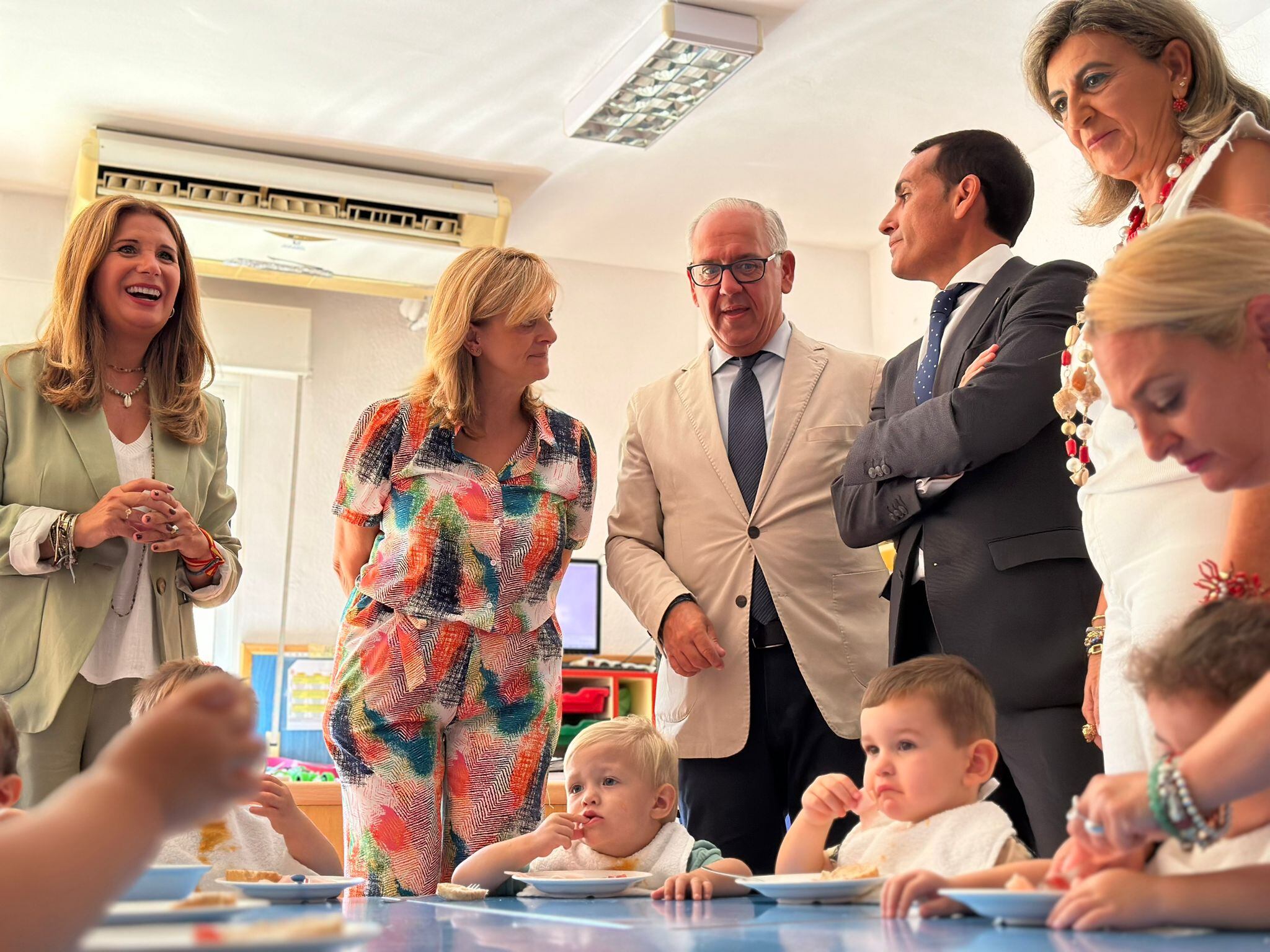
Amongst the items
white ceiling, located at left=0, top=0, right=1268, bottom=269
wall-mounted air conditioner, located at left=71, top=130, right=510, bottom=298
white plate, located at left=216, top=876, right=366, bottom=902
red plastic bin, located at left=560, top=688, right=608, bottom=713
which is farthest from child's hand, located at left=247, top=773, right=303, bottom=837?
wall-mounted air conditioner, located at left=71, top=130, right=510, bottom=298

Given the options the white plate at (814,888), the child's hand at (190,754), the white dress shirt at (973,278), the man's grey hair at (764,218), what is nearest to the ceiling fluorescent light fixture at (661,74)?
the man's grey hair at (764,218)

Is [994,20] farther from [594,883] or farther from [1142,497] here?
[594,883]

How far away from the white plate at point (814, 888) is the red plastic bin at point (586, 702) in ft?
10.7

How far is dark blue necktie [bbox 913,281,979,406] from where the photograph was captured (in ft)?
6.84

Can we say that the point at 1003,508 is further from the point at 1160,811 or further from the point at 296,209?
the point at 296,209

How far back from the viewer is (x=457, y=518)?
2.12 meters

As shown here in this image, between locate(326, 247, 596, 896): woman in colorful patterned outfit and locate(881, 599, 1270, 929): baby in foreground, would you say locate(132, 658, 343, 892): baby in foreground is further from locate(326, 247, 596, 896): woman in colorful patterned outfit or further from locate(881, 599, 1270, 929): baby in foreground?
locate(881, 599, 1270, 929): baby in foreground

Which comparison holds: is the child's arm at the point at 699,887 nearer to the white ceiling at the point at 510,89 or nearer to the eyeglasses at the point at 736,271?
Result: the eyeglasses at the point at 736,271

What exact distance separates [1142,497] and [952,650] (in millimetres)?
542

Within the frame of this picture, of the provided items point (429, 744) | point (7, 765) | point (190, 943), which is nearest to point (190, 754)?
point (190, 943)

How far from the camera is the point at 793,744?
214cm

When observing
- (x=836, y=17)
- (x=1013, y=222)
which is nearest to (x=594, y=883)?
(x=1013, y=222)

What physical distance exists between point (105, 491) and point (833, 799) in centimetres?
130

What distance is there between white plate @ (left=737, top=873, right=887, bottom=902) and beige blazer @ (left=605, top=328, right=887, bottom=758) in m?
0.86
